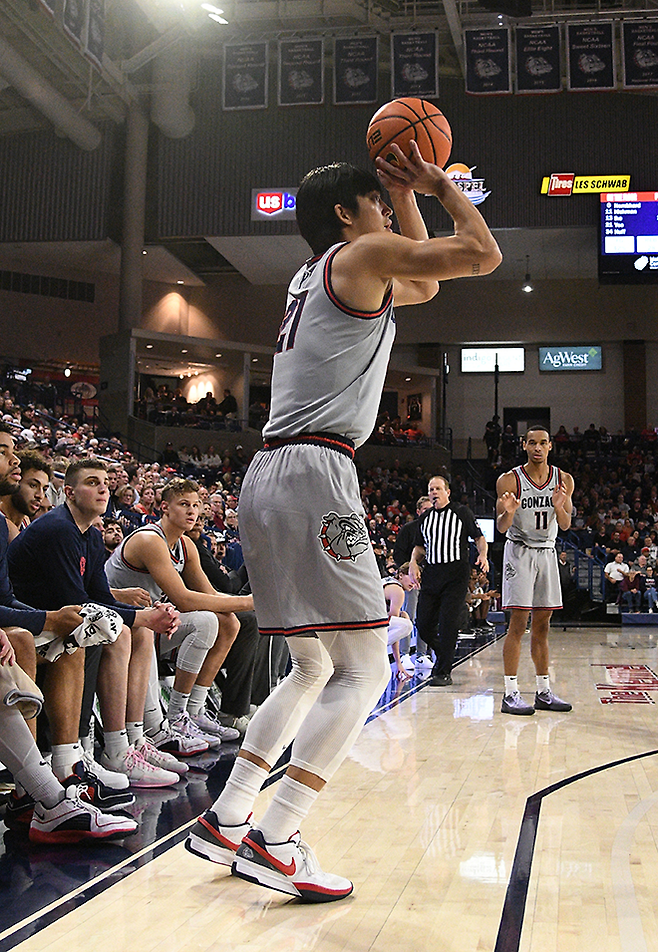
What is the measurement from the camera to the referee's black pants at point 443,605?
24.3ft

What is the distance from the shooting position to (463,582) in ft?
24.6

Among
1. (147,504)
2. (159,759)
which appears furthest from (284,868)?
(147,504)

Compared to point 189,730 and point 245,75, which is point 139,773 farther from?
point 245,75

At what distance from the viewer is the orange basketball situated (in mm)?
2748

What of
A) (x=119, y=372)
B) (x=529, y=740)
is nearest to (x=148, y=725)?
(x=529, y=740)

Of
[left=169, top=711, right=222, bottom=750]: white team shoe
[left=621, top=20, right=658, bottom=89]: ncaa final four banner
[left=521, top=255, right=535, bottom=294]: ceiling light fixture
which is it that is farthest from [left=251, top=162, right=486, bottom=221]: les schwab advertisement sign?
[left=169, top=711, right=222, bottom=750]: white team shoe

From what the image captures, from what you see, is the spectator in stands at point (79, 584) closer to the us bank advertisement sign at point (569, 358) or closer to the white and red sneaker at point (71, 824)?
the white and red sneaker at point (71, 824)

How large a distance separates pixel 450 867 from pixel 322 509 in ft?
3.99

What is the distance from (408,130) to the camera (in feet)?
9.05

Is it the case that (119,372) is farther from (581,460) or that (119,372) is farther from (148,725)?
(148,725)

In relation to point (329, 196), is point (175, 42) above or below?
above

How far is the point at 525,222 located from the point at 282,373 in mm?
20177

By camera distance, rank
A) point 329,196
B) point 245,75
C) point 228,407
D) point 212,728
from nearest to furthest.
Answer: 1. point 329,196
2. point 212,728
3. point 245,75
4. point 228,407

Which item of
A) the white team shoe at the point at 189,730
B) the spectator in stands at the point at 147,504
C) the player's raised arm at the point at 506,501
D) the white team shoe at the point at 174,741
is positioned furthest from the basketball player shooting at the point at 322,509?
the spectator in stands at the point at 147,504
